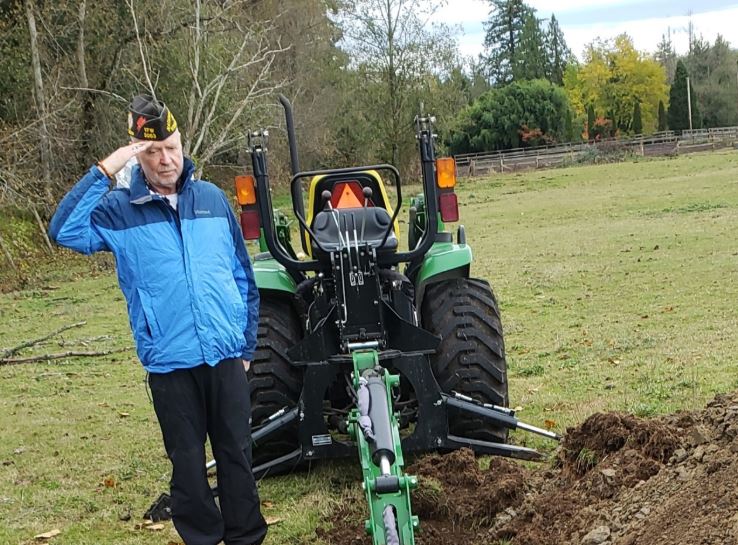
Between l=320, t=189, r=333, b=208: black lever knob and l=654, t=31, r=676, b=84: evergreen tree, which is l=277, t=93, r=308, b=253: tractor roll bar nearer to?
l=320, t=189, r=333, b=208: black lever knob

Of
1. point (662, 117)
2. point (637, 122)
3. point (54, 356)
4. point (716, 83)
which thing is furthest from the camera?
point (716, 83)

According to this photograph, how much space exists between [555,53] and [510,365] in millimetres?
83232

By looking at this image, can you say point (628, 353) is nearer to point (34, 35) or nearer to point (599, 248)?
point (599, 248)

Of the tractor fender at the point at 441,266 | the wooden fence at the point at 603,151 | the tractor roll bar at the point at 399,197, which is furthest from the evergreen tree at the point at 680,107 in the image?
the tractor roll bar at the point at 399,197

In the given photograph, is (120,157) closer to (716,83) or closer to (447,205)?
(447,205)

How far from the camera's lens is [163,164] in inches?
148

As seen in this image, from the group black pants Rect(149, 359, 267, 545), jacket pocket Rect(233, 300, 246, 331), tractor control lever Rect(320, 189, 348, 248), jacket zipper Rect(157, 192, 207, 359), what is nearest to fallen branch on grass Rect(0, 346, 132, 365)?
tractor control lever Rect(320, 189, 348, 248)

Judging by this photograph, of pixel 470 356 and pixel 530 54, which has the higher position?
pixel 530 54

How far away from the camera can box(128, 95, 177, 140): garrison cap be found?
3680 millimetres

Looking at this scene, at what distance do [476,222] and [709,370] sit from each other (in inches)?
667

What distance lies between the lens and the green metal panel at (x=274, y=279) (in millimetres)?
5559

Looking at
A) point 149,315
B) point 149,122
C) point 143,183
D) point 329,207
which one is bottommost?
point 149,315

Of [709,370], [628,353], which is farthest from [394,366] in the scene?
[628,353]

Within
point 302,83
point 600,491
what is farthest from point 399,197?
point 302,83
